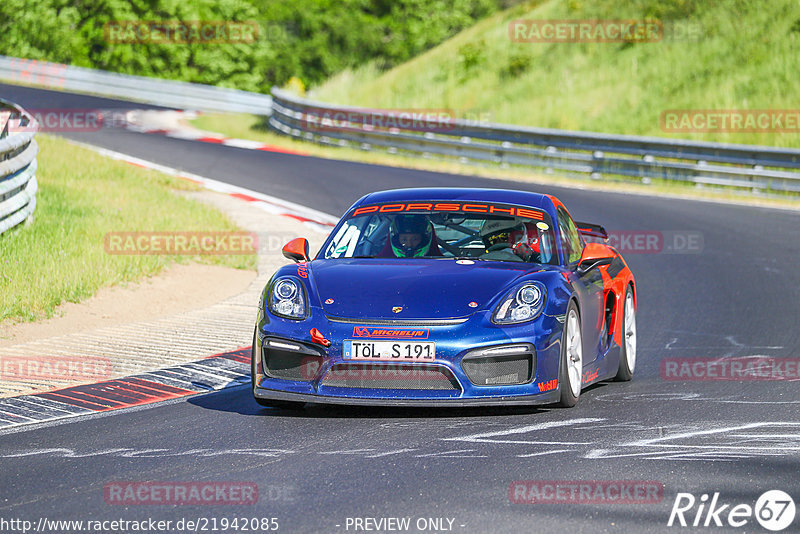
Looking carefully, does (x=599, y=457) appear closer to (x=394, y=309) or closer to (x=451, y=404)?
(x=451, y=404)

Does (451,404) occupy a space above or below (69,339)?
above

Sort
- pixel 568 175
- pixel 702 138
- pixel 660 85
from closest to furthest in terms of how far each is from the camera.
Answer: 1. pixel 568 175
2. pixel 702 138
3. pixel 660 85

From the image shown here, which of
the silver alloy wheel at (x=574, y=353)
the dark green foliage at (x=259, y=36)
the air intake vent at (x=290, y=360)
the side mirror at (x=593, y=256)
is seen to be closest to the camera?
the air intake vent at (x=290, y=360)

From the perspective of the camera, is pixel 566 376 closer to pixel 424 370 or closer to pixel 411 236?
pixel 424 370

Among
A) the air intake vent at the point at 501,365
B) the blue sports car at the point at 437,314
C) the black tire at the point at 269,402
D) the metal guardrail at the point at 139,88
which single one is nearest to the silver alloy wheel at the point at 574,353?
the blue sports car at the point at 437,314

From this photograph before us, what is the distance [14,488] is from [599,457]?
271 centimetres

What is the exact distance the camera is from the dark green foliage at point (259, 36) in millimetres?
62875

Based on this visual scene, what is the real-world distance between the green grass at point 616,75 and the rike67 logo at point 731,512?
22499 millimetres

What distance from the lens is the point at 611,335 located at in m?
8.16

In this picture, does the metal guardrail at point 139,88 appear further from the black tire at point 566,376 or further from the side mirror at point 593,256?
the black tire at point 566,376

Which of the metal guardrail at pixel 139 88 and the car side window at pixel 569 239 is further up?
the car side window at pixel 569 239

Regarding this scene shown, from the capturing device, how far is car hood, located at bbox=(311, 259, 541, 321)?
22.1ft

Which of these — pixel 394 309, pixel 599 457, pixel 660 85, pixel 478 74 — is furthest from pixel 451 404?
pixel 478 74

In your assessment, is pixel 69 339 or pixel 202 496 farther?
pixel 69 339
